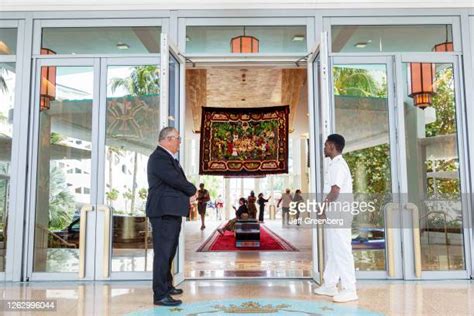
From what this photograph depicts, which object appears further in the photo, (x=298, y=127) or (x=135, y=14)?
(x=298, y=127)

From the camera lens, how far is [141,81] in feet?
16.8

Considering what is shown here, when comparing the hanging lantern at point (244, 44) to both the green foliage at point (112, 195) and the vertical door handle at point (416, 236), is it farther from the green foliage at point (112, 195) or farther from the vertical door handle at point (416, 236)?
the vertical door handle at point (416, 236)

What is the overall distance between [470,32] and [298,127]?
31.3 feet

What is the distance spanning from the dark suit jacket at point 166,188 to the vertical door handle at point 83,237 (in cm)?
159

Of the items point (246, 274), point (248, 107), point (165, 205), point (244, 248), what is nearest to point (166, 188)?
point (165, 205)

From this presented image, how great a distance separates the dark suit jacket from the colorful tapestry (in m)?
6.06

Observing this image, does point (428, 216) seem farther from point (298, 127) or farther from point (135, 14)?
point (298, 127)

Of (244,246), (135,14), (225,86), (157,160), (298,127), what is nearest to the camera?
(157,160)

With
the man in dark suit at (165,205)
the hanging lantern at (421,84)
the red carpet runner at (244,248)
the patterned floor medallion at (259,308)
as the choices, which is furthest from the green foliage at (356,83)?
the red carpet runner at (244,248)

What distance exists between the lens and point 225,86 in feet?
31.5

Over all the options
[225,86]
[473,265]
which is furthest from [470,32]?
[225,86]

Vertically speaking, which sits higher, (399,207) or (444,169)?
(444,169)

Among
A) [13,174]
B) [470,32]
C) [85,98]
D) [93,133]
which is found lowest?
[13,174]

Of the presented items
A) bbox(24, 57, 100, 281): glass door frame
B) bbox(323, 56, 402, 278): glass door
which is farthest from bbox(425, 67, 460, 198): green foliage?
bbox(24, 57, 100, 281): glass door frame
